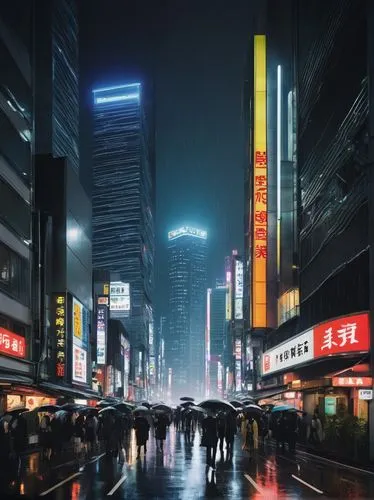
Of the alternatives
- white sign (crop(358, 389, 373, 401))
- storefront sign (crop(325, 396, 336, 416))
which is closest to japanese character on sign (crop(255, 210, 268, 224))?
storefront sign (crop(325, 396, 336, 416))

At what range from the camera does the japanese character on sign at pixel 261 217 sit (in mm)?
52438

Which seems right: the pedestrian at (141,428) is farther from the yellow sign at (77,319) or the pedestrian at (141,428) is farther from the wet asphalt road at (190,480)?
the yellow sign at (77,319)

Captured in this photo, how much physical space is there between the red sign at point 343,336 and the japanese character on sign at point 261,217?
21.3 meters

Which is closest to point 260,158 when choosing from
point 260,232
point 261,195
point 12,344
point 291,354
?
point 261,195

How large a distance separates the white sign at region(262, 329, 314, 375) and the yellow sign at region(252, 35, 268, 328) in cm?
359

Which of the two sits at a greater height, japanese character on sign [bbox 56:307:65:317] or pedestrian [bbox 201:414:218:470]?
japanese character on sign [bbox 56:307:65:317]

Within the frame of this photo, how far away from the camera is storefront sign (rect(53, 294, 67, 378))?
45.2 m

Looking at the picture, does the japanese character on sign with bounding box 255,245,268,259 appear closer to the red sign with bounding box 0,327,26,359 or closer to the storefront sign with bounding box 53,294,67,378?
the storefront sign with bounding box 53,294,67,378

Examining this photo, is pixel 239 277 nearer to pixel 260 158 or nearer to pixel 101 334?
→ pixel 101 334

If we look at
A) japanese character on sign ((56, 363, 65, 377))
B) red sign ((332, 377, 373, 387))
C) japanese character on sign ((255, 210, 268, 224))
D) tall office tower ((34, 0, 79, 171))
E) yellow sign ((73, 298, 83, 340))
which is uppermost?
tall office tower ((34, 0, 79, 171))

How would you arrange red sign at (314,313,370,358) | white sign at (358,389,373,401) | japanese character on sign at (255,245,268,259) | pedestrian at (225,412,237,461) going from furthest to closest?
japanese character on sign at (255,245,268,259) → pedestrian at (225,412,237,461) → red sign at (314,313,370,358) → white sign at (358,389,373,401)

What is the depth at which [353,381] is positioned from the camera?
25969mm

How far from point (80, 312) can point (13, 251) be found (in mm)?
18977

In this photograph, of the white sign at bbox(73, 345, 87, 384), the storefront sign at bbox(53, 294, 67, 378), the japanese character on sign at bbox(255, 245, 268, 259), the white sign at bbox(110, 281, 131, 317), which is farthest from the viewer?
the white sign at bbox(110, 281, 131, 317)
